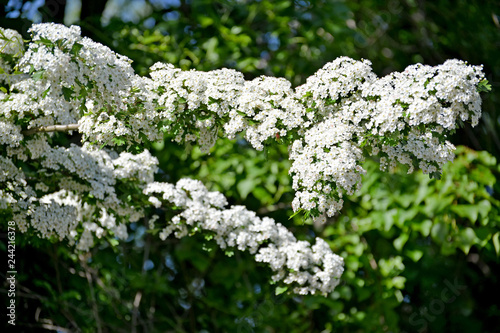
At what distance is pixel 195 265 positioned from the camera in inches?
188

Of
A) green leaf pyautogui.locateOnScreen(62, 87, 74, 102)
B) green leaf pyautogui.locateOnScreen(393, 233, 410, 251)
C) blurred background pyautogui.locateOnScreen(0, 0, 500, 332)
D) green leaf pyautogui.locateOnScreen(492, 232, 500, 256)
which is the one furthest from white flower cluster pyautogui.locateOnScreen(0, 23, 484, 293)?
green leaf pyautogui.locateOnScreen(492, 232, 500, 256)

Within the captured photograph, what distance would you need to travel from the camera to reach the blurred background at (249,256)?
4.32 metres

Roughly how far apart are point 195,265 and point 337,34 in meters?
2.24

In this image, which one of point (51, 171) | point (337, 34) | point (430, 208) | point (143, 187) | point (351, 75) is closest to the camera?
point (351, 75)

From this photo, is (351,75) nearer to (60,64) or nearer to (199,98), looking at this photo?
(199,98)

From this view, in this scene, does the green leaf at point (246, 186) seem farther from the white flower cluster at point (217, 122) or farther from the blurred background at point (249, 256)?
the white flower cluster at point (217, 122)

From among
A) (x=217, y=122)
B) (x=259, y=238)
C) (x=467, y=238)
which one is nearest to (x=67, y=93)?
(x=217, y=122)

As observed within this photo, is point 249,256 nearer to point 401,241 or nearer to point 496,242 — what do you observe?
point 401,241

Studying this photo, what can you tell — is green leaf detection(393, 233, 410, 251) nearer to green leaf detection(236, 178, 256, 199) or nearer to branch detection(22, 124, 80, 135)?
green leaf detection(236, 178, 256, 199)

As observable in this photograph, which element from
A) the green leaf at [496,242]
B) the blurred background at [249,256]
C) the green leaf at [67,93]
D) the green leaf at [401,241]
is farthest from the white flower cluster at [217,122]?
the green leaf at [496,242]

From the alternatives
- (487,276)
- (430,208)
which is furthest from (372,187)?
(487,276)

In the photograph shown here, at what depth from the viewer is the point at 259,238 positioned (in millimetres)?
3107

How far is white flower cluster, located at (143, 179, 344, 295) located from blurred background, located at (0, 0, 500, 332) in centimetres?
90

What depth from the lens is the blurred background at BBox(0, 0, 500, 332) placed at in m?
4.32
